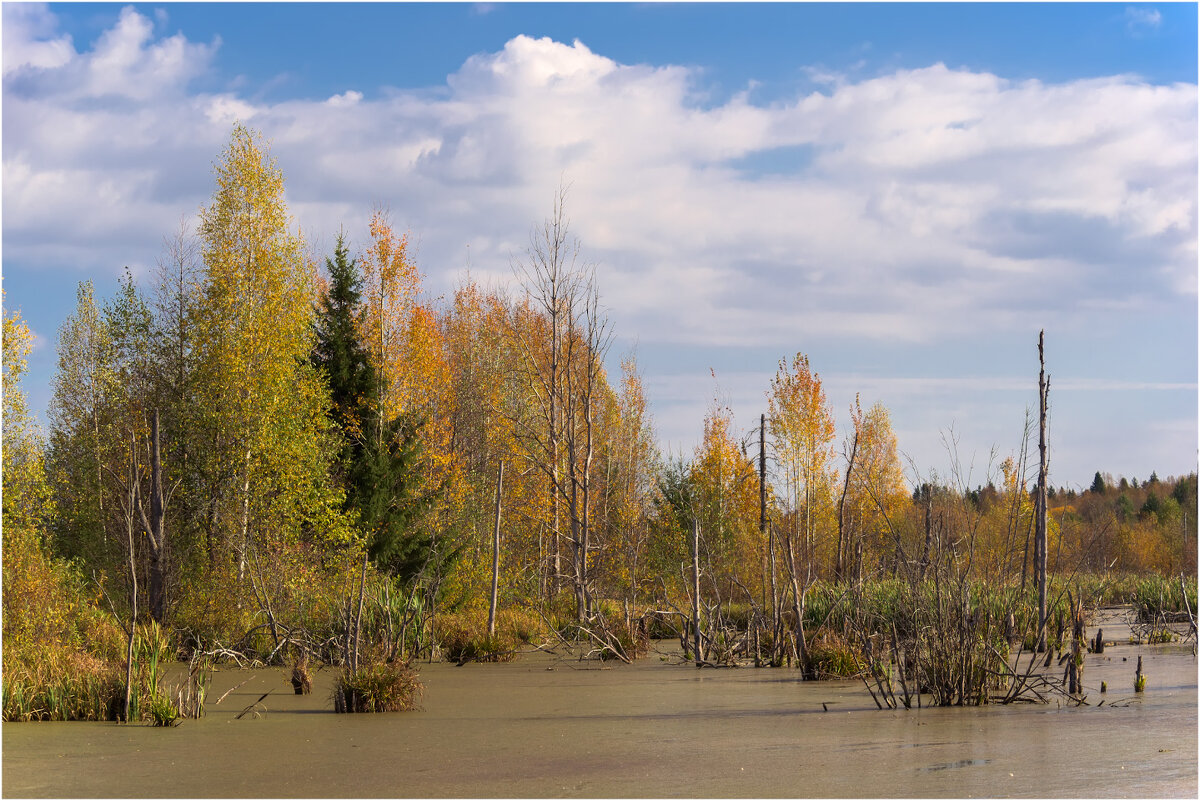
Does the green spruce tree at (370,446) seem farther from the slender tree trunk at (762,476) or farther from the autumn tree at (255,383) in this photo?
the slender tree trunk at (762,476)

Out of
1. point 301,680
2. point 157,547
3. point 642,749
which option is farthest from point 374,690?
point 157,547

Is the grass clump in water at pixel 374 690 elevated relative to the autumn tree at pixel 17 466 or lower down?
lower down

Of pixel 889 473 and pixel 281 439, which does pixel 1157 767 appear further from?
pixel 889 473

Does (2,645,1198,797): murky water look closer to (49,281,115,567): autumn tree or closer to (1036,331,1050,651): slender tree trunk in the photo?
(1036,331,1050,651): slender tree trunk

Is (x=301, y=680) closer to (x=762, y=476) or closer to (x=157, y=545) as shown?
(x=157, y=545)

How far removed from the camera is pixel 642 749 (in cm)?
965

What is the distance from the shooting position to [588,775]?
27.6ft

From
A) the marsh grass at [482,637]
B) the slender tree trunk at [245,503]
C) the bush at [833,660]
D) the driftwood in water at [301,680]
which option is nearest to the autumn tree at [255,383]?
the slender tree trunk at [245,503]

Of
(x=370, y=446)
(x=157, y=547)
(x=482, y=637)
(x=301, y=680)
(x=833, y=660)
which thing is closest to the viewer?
(x=301, y=680)

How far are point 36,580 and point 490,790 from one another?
9.87m

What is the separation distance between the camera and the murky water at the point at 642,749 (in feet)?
26.0

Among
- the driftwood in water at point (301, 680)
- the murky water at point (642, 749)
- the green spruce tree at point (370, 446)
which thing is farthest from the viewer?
the green spruce tree at point (370, 446)

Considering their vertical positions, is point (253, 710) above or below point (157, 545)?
below

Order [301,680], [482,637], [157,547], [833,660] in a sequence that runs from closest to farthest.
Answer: [301,680] < [833,660] < [482,637] < [157,547]
